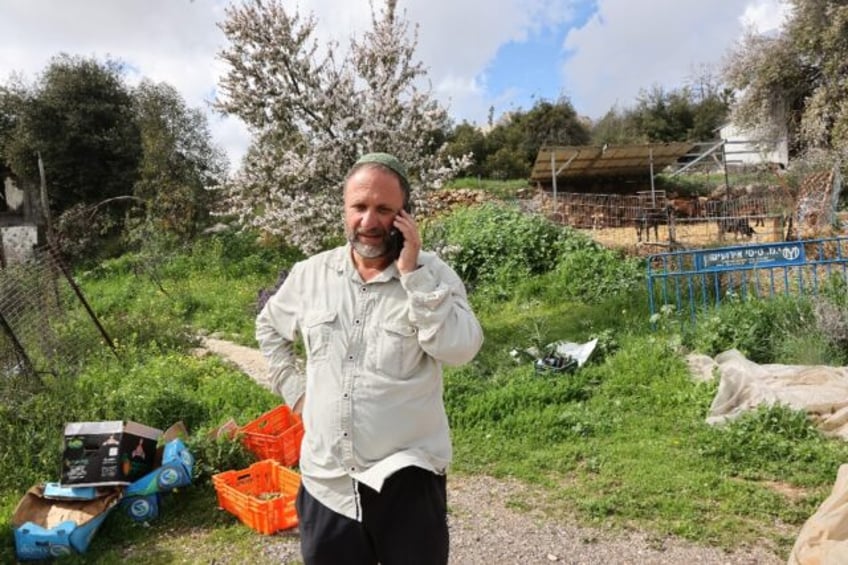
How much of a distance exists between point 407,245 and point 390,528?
0.79 meters

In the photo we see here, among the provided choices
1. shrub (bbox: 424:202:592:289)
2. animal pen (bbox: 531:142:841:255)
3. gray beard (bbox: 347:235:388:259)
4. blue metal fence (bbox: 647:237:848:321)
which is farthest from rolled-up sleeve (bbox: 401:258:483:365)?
animal pen (bbox: 531:142:841:255)

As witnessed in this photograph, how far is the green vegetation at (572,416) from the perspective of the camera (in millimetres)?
Answer: 3834

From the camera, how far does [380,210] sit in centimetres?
184

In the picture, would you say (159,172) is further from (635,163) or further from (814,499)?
(814,499)

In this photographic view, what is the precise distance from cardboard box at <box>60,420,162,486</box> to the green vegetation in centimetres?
33

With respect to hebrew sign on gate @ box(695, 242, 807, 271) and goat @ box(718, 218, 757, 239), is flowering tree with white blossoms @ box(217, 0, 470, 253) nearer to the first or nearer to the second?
hebrew sign on gate @ box(695, 242, 807, 271)

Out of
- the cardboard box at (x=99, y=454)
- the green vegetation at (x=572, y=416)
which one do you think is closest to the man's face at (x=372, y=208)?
the green vegetation at (x=572, y=416)

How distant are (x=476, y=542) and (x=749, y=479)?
6.36ft

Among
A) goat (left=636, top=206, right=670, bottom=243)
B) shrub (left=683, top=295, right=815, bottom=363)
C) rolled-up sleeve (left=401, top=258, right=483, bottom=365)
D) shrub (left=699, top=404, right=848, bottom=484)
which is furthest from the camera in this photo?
goat (left=636, top=206, right=670, bottom=243)

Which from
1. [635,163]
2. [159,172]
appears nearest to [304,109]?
[159,172]

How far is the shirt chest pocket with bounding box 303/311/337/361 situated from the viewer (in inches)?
73.6

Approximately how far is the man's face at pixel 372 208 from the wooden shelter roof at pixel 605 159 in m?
15.0

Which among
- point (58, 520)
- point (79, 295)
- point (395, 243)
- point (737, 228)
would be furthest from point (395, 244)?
point (737, 228)

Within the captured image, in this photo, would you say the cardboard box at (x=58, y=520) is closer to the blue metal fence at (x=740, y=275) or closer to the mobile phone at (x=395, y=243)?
the mobile phone at (x=395, y=243)
